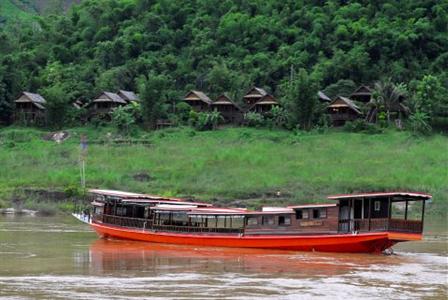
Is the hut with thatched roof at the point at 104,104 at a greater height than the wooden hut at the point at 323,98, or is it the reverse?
the wooden hut at the point at 323,98

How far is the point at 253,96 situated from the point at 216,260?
56.0 meters

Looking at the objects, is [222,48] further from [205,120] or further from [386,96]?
[386,96]

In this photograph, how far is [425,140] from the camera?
81000mm

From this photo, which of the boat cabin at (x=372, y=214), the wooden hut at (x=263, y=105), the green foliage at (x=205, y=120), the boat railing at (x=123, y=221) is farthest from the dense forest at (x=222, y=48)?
the boat cabin at (x=372, y=214)

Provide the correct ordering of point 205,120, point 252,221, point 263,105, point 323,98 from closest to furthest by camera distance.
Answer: point 252,221 < point 205,120 < point 263,105 < point 323,98

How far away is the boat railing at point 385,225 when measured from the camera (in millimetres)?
41375

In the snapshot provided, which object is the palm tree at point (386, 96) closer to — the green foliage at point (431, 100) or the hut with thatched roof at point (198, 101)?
the green foliage at point (431, 100)

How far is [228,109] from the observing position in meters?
92.6

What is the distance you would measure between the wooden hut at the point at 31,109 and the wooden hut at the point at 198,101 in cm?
1529

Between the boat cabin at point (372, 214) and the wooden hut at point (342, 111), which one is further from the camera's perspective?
the wooden hut at point (342, 111)

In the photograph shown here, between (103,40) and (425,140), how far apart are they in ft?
196

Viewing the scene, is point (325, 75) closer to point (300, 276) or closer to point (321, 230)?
point (321, 230)

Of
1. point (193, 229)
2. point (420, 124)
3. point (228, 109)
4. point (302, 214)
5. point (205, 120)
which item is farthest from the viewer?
point (228, 109)

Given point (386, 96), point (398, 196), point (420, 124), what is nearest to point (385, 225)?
point (398, 196)
